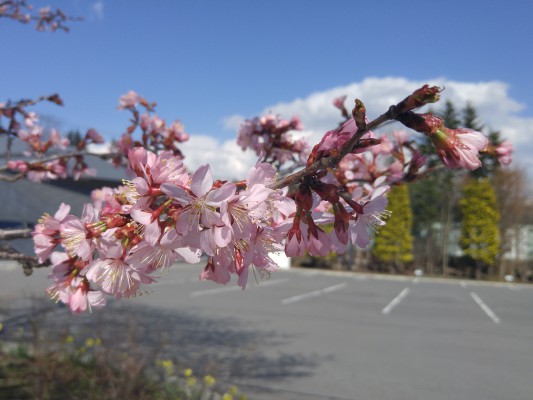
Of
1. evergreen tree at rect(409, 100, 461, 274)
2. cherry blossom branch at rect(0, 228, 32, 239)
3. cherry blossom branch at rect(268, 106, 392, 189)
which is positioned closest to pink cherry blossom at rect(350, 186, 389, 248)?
cherry blossom branch at rect(268, 106, 392, 189)

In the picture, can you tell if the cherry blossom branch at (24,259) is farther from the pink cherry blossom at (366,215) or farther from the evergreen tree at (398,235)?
the evergreen tree at (398,235)

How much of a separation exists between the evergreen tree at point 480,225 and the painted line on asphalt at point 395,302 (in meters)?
10.4

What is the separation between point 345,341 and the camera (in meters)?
7.95

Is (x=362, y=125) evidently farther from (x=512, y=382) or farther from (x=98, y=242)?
(x=512, y=382)

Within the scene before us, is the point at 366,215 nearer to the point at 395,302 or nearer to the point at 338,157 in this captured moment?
the point at 338,157

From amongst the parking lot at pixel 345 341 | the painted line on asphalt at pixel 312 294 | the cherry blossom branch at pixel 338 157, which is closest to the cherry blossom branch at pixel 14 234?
the cherry blossom branch at pixel 338 157

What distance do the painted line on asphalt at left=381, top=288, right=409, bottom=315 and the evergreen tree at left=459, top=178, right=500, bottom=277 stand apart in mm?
10391

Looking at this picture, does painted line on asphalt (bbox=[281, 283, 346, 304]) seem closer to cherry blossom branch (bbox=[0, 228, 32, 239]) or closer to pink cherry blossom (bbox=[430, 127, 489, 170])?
cherry blossom branch (bbox=[0, 228, 32, 239])

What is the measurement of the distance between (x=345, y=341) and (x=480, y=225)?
20758 millimetres

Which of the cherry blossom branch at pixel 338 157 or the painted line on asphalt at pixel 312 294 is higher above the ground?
the cherry blossom branch at pixel 338 157

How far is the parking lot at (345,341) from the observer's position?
558 cm

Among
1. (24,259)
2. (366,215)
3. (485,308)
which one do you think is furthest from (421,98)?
(485,308)

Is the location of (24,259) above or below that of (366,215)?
below

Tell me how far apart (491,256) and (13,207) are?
80.9ft
